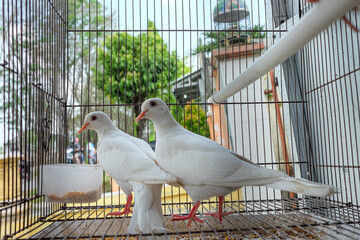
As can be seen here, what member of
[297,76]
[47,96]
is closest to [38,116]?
[47,96]

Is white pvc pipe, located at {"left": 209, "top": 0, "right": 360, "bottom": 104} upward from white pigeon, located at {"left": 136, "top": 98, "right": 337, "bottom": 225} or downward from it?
upward

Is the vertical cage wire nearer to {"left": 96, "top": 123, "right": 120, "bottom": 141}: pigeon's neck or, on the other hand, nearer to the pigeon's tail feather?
{"left": 96, "top": 123, "right": 120, "bottom": 141}: pigeon's neck

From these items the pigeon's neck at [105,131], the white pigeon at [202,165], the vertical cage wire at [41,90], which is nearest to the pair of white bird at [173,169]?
the white pigeon at [202,165]

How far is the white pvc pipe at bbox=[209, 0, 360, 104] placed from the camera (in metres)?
0.92

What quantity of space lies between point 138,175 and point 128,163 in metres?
0.12

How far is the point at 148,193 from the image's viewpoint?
162 centimetres

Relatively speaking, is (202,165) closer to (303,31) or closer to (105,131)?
(303,31)

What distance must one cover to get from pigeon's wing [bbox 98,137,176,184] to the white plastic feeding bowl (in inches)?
6.3

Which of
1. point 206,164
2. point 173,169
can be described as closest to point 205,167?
point 206,164

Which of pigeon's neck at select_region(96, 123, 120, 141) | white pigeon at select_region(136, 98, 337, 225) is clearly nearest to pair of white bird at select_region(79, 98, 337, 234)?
white pigeon at select_region(136, 98, 337, 225)

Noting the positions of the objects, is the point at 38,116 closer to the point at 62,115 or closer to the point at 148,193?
the point at 62,115

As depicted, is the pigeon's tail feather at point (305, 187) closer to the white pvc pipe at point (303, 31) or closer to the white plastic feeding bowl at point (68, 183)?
the white pvc pipe at point (303, 31)

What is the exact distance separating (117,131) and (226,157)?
0.96 metres

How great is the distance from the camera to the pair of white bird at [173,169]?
1.38 m
